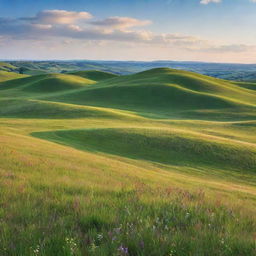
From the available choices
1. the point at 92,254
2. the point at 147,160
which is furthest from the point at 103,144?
the point at 92,254

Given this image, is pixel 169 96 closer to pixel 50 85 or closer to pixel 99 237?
pixel 50 85

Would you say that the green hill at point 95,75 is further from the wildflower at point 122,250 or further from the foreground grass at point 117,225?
the wildflower at point 122,250

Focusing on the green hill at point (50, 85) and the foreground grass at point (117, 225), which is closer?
the foreground grass at point (117, 225)

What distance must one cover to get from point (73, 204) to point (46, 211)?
550mm

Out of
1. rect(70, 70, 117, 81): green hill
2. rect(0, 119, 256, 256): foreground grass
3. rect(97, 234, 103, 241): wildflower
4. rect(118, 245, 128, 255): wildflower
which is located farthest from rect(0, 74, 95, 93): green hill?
rect(118, 245, 128, 255): wildflower

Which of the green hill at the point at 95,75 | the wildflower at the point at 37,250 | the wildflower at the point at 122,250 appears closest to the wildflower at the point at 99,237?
the wildflower at the point at 122,250

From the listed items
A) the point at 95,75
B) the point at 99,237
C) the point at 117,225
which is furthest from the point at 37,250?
the point at 95,75

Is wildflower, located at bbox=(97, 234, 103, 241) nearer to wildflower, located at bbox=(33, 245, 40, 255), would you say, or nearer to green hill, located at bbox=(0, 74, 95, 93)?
wildflower, located at bbox=(33, 245, 40, 255)

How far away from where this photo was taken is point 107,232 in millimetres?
4051

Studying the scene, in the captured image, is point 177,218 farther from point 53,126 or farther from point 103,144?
point 53,126

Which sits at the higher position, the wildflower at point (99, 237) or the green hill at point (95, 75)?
the green hill at point (95, 75)

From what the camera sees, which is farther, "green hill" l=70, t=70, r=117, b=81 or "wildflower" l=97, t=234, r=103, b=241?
"green hill" l=70, t=70, r=117, b=81

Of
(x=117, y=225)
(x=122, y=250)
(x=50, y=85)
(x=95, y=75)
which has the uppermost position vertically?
(x=95, y=75)

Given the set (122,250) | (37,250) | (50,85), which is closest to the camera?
(37,250)
